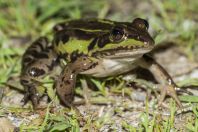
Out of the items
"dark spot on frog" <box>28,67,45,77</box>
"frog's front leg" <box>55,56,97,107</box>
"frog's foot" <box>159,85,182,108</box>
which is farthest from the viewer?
"dark spot on frog" <box>28,67,45,77</box>

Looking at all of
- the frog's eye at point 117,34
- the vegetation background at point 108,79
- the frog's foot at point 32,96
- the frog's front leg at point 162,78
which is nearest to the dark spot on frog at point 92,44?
the frog's eye at point 117,34

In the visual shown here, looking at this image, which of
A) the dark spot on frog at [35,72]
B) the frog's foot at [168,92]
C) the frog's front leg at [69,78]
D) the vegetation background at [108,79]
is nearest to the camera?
the vegetation background at [108,79]

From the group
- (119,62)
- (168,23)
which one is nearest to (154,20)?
(168,23)

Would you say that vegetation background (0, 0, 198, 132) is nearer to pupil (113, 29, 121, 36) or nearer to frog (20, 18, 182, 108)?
frog (20, 18, 182, 108)

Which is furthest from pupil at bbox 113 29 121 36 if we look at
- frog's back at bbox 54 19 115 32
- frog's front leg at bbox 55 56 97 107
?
frog's front leg at bbox 55 56 97 107

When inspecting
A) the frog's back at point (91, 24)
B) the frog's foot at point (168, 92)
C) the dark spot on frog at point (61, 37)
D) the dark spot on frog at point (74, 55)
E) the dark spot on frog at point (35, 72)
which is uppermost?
the frog's back at point (91, 24)

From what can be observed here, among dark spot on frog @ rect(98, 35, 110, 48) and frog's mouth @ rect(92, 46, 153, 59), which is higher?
dark spot on frog @ rect(98, 35, 110, 48)

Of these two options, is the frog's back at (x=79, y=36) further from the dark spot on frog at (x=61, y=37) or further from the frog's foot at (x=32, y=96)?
the frog's foot at (x=32, y=96)

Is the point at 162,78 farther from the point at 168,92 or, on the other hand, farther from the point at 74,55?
the point at 74,55
